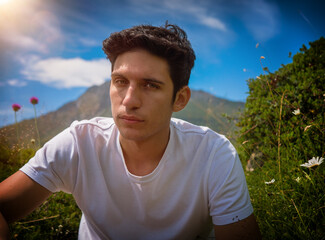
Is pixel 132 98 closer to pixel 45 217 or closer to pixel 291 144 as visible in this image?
pixel 45 217

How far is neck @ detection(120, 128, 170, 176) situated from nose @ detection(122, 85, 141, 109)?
0.41 meters

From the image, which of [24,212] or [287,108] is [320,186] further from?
[24,212]

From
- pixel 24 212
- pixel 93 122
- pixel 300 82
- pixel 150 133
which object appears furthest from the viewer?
pixel 300 82

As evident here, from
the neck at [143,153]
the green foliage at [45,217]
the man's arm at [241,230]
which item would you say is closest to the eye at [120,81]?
the neck at [143,153]

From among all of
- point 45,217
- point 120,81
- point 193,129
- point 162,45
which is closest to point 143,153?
point 193,129

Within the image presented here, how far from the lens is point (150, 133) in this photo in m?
1.94

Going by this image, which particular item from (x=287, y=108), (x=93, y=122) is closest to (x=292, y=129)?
(x=287, y=108)

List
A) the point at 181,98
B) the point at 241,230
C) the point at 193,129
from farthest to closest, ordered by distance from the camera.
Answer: the point at 181,98 → the point at 193,129 → the point at 241,230

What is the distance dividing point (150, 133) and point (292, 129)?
202 cm

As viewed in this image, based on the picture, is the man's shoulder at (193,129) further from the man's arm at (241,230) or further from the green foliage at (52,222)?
the green foliage at (52,222)

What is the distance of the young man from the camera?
180cm

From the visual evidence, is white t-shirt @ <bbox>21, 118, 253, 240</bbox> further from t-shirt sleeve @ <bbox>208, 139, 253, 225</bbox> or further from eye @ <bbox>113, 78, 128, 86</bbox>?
eye @ <bbox>113, 78, 128, 86</bbox>

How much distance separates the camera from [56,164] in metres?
1.86

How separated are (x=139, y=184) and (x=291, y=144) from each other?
194 centimetres
